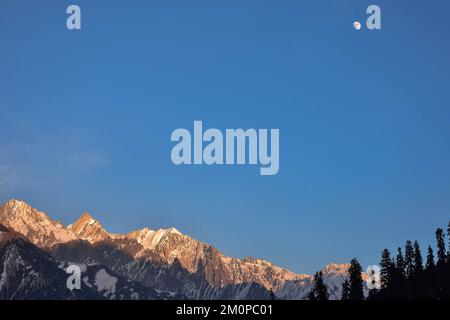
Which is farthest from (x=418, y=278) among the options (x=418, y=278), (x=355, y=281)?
(x=355, y=281)

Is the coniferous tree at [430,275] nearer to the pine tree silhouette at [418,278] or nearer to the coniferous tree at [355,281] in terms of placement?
the pine tree silhouette at [418,278]

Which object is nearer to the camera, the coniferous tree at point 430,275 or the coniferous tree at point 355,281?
the coniferous tree at point 355,281

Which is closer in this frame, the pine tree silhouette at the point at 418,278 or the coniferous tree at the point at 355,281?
the coniferous tree at the point at 355,281

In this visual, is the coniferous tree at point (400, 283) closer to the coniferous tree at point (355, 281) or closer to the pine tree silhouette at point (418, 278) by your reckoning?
the pine tree silhouette at point (418, 278)

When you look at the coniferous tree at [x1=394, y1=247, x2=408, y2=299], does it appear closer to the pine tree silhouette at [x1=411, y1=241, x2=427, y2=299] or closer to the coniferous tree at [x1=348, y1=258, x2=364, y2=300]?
A: the pine tree silhouette at [x1=411, y1=241, x2=427, y2=299]

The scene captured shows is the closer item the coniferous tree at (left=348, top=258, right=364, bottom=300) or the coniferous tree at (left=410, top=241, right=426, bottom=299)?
the coniferous tree at (left=348, top=258, right=364, bottom=300)

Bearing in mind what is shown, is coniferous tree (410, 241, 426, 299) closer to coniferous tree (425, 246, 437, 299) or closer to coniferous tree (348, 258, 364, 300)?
coniferous tree (425, 246, 437, 299)

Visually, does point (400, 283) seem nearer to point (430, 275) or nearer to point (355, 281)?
point (430, 275)

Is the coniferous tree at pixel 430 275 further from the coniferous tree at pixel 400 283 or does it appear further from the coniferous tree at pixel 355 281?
the coniferous tree at pixel 355 281

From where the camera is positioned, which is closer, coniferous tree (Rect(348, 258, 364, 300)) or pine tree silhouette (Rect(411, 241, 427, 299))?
coniferous tree (Rect(348, 258, 364, 300))
